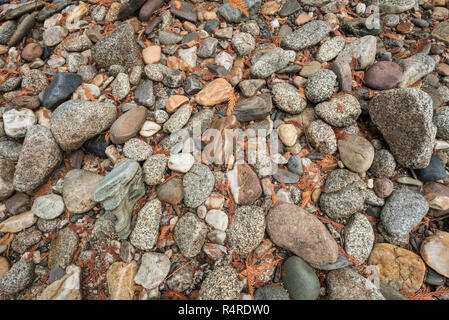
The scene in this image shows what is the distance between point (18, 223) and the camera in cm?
→ 315

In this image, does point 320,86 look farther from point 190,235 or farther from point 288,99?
point 190,235

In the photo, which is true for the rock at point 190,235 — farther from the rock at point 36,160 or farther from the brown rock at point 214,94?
the rock at point 36,160

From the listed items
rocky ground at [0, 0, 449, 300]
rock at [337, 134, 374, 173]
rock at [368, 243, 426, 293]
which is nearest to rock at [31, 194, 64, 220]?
rocky ground at [0, 0, 449, 300]

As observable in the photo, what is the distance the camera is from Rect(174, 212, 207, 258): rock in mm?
2892

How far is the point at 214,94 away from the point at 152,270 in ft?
7.88

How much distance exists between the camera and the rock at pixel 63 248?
295 cm

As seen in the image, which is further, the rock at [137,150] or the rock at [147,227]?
the rock at [137,150]

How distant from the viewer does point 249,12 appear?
413cm

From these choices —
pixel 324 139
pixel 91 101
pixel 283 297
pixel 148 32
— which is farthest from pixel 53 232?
pixel 324 139

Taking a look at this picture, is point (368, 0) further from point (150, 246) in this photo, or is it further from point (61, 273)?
point (61, 273)

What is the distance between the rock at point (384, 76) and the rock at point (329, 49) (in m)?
0.58

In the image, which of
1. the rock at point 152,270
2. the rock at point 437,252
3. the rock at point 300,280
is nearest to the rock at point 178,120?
the rock at point 152,270

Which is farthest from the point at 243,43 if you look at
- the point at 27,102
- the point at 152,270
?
the point at 152,270

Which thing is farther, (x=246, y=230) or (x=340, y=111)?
(x=340, y=111)
